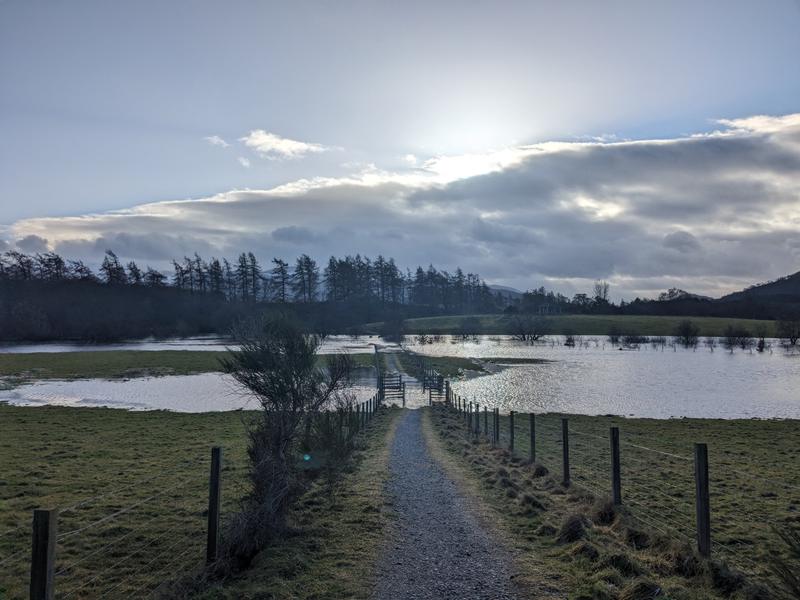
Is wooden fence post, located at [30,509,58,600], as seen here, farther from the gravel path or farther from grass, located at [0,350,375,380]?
grass, located at [0,350,375,380]

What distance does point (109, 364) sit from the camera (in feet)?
199

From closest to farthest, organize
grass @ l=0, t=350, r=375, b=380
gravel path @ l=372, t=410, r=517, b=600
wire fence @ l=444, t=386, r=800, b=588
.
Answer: gravel path @ l=372, t=410, r=517, b=600, wire fence @ l=444, t=386, r=800, b=588, grass @ l=0, t=350, r=375, b=380

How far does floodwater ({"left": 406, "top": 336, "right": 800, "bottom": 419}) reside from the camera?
3731 cm

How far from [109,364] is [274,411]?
5804 centimetres

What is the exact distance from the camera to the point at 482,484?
509 inches

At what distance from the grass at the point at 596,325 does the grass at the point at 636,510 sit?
108 meters

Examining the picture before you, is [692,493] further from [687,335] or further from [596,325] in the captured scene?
[596,325]

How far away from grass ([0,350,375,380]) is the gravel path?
4064 cm

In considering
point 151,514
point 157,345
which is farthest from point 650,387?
point 157,345

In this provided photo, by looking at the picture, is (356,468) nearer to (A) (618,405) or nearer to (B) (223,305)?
(A) (618,405)

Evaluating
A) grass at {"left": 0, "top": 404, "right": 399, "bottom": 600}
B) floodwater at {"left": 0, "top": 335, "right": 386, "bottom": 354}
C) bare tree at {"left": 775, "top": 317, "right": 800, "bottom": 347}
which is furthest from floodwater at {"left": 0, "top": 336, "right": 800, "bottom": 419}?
bare tree at {"left": 775, "top": 317, "right": 800, "bottom": 347}

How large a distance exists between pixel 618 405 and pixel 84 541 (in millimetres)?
35906

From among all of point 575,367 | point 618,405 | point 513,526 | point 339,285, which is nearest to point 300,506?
point 513,526

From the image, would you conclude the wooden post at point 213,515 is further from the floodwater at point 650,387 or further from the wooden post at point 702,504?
the floodwater at point 650,387
